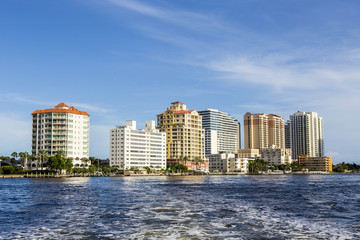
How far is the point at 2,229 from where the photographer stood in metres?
35.6

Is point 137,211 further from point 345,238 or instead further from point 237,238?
point 345,238

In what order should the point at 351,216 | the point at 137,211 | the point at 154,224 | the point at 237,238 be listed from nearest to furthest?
the point at 237,238
the point at 154,224
the point at 351,216
the point at 137,211

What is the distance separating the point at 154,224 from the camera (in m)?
38.0

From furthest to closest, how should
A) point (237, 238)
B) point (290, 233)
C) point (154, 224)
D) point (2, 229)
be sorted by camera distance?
1. point (154, 224)
2. point (2, 229)
3. point (290, 233)
4. point (237, 238)

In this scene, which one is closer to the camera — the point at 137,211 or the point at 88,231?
the point at 88,231

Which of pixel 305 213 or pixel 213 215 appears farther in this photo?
pixel 305 213

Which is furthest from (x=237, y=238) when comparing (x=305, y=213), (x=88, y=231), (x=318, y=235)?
(x=305, y=213)

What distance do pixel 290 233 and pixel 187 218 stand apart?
12.1 metres

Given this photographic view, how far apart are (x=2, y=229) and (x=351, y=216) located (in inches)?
1414

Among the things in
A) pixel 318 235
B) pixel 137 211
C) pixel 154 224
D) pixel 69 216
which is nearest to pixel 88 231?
pixel 154 224

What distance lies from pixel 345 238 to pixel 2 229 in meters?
28.6

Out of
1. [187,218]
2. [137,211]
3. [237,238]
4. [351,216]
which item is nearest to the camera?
[237,238]

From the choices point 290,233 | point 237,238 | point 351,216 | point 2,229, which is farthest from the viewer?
point 351,216

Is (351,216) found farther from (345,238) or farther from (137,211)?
(137,211)
